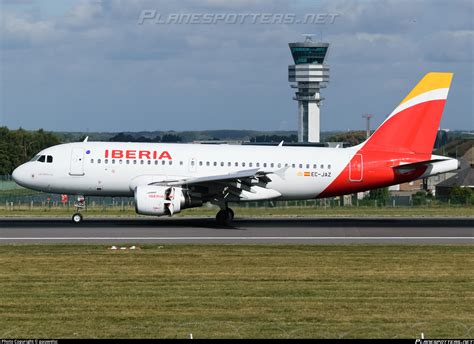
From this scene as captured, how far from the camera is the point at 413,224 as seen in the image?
41.0 meters

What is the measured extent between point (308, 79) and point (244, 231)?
14412 centimetres

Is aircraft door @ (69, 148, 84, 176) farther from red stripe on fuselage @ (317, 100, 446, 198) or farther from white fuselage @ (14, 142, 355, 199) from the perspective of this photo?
red stripe on fuselage @ (317, 100, 446, 198)

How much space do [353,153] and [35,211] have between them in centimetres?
1896

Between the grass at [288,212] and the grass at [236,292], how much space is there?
17232mm

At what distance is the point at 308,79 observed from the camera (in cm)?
17838

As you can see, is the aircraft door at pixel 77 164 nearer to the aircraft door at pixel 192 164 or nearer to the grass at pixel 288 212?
the aircraft door at pixel 192 164

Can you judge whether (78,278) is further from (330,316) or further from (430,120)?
(430,120)

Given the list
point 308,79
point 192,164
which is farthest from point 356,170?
point 308,79

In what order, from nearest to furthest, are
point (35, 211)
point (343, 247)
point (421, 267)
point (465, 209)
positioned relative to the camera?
1. point (421, 267)
2. point (343, 247)
3. point (35, 211)
4. point (465, 209)

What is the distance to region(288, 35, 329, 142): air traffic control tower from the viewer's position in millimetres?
Answer: 179375

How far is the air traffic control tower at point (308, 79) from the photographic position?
17938cm

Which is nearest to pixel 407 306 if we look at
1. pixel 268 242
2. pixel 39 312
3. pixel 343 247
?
pixel 39 312

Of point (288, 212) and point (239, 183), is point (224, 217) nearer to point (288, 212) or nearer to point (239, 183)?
point (239, 183)

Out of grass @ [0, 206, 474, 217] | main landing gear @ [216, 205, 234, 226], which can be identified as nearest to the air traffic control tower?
grass @ [0, 206, 474, 217]
